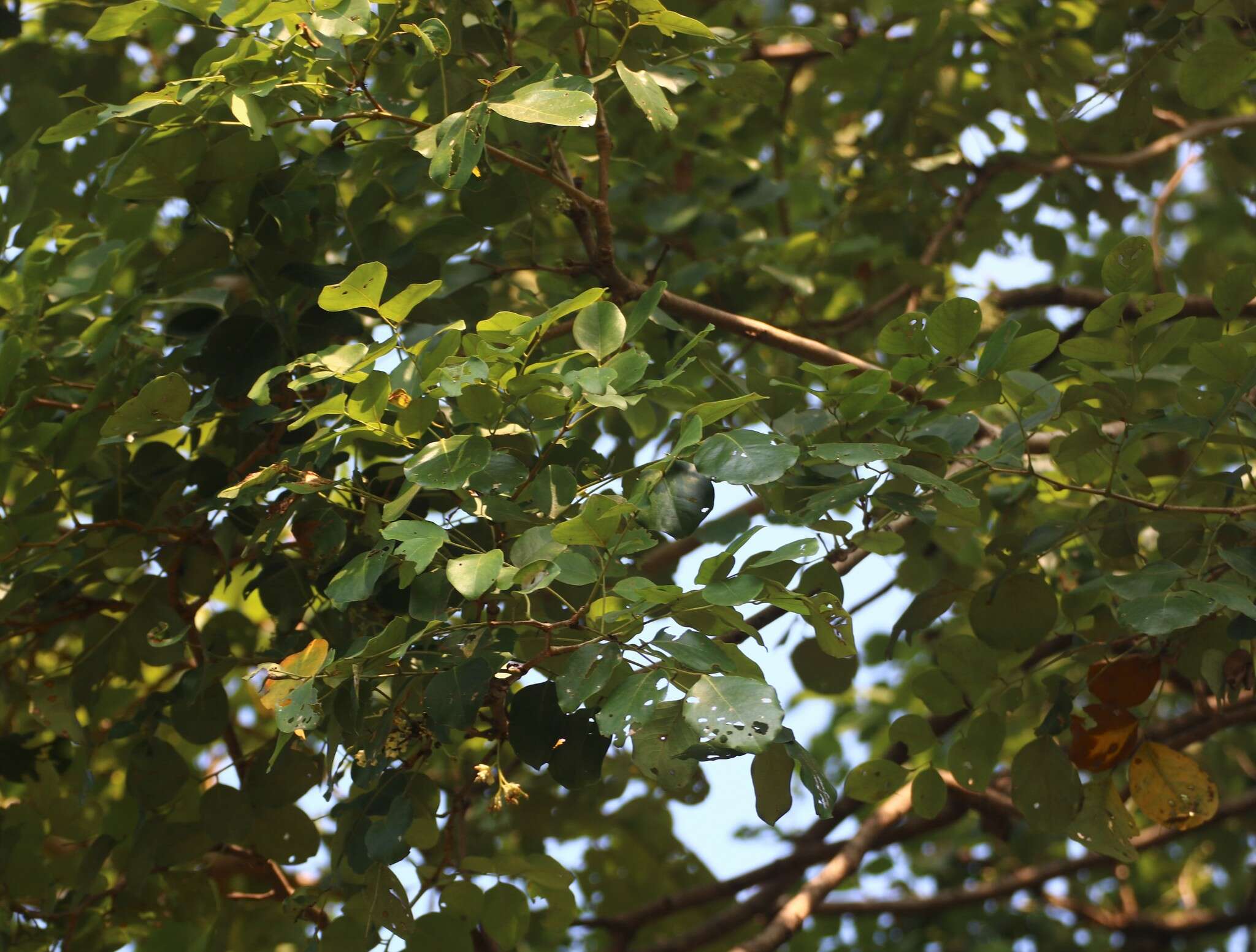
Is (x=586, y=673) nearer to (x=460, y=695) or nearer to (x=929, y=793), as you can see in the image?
(x=460, y=695)

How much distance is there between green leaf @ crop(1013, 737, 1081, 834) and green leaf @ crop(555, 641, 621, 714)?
63 cm

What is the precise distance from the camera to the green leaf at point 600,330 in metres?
1.14

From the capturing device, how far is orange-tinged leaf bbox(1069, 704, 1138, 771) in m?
1.42

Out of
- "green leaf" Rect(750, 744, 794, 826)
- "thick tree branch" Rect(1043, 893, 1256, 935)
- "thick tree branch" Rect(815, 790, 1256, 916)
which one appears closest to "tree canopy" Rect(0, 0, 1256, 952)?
"green leaf" Rect(750, 744, 794, 826)

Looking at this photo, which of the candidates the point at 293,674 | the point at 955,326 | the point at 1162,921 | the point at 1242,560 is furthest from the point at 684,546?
the point at 1162,921

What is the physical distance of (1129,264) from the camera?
125 cm

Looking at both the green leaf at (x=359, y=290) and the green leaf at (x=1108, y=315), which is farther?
the green leaf at (x=1108, y=315)

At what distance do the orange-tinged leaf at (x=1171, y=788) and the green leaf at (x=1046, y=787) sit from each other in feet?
0.28

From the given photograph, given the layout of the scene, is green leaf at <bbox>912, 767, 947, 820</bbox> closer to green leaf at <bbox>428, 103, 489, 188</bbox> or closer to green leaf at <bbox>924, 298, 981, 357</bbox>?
green leaf at <bbox>924, 298, 981, 357</bbox>

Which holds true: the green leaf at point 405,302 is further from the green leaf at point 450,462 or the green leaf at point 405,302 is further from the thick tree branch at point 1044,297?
the thick tree branch at point 1044,297

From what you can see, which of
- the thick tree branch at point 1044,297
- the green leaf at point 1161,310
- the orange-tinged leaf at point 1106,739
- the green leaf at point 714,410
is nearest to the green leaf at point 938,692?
the orange-tinged leaf at point 1106,739

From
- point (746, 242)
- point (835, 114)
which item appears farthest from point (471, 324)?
point (835, 114)

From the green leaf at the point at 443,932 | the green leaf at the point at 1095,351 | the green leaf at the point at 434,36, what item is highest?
the green leaf at the point at 434,36

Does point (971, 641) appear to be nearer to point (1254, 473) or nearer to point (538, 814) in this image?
point (1254, 473)
